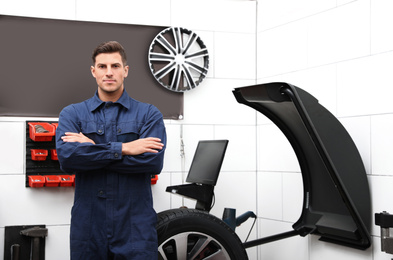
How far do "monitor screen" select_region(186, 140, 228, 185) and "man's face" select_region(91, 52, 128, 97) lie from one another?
991 mm

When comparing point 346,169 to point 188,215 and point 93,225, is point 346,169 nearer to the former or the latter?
point 188,215

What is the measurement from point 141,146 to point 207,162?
3.41 ft

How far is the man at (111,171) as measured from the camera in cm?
273

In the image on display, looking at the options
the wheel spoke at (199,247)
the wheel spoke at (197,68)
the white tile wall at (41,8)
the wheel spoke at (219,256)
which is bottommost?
the wheel spoke at (219,256)

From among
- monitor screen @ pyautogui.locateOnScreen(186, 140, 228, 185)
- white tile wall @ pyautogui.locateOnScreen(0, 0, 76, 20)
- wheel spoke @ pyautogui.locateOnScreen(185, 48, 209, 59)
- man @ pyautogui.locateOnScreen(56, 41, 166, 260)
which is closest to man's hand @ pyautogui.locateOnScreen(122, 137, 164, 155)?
man @ pyautogui.locateOnScreen(56, 41, 166, 260)

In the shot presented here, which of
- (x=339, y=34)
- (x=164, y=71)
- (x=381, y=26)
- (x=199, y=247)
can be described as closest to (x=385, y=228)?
(x=199, y=247)

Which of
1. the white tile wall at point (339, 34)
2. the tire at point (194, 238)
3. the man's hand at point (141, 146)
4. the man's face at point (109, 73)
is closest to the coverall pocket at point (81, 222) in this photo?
the man's hand at point (141, 146)

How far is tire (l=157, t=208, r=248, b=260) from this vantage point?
3199 millimetres

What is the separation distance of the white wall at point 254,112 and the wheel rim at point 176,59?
95 mm

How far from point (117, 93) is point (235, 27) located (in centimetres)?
188

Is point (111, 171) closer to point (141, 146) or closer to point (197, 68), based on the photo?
point (141, 146)

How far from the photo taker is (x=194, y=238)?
3.32 meters

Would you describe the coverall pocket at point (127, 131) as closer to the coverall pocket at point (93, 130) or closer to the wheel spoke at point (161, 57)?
the coverall pocket at point (93, 130)

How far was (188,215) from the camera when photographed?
10.6 feet
